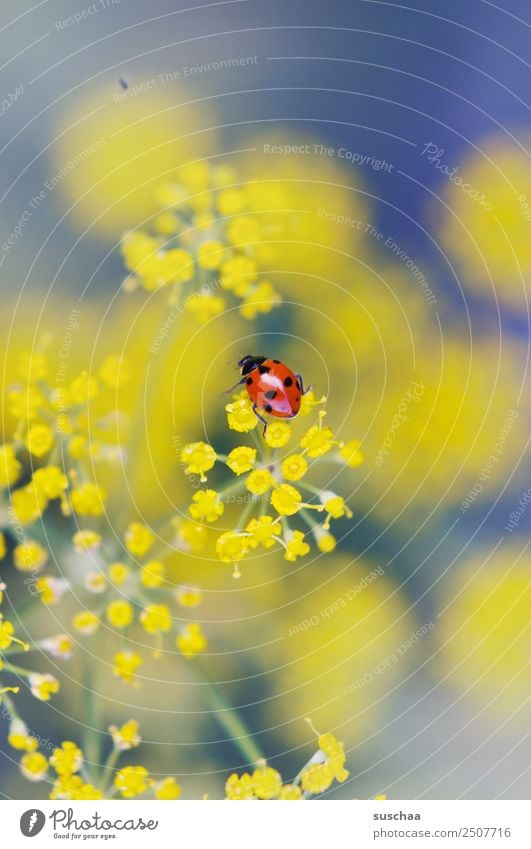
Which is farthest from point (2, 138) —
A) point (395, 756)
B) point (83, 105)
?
point (395, 756)

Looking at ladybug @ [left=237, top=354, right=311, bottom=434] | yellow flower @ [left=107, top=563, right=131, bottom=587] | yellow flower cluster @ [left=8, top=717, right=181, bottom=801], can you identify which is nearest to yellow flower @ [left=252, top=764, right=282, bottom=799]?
yellow flower cluster @ [left=8, top=717, right=181, bottom=801]

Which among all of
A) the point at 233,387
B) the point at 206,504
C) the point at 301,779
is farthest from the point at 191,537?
the point at 301,779

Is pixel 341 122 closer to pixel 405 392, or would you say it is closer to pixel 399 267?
pixel 399 267

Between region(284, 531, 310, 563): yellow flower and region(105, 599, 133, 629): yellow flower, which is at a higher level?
region(284, 531, 310, 563): yellow flower

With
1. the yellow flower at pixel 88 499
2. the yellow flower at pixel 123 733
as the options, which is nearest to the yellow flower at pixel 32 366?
the yellow flower at pixel 88 499

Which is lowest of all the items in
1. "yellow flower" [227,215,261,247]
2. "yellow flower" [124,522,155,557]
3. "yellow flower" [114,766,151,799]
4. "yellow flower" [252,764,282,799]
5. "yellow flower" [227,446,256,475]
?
"yellow flower" [114,766,151,799]

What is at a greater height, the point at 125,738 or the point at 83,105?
the point at 83,105

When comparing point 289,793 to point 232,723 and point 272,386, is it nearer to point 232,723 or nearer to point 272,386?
point 232,723

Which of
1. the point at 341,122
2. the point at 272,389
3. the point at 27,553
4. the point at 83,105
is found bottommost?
the point at 27,553

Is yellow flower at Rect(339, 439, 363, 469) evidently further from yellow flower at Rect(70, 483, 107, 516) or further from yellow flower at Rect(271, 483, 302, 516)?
yellow flower at Rect(70, 483, 107, 516)
